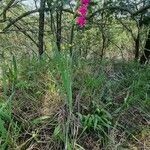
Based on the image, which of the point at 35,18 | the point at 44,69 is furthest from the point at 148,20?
the point at 44,69

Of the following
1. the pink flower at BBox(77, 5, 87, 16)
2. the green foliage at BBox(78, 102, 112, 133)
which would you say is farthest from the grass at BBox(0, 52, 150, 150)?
the pink flower at BBox(77, 5, 87, 16)

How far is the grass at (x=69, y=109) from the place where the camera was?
2.60 metres

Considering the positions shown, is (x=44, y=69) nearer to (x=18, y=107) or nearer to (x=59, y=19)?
(x=18, y=107)

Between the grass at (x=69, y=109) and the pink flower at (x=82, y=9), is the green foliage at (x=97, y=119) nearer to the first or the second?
the grass at (x=69, y=109)

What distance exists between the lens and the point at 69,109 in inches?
104

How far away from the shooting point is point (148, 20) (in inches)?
299

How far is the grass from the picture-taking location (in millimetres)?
2604

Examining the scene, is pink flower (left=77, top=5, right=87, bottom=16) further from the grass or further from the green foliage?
the green foliage

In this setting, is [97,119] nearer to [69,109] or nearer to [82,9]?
[69,109]

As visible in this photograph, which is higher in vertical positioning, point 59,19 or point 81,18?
point 81,18

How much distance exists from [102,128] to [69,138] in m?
0.26

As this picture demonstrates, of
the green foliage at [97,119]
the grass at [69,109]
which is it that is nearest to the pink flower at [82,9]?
the grass at [69,109]

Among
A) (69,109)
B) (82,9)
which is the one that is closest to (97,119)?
(69,109)

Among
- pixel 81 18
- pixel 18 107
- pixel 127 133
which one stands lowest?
pixel 127 133
